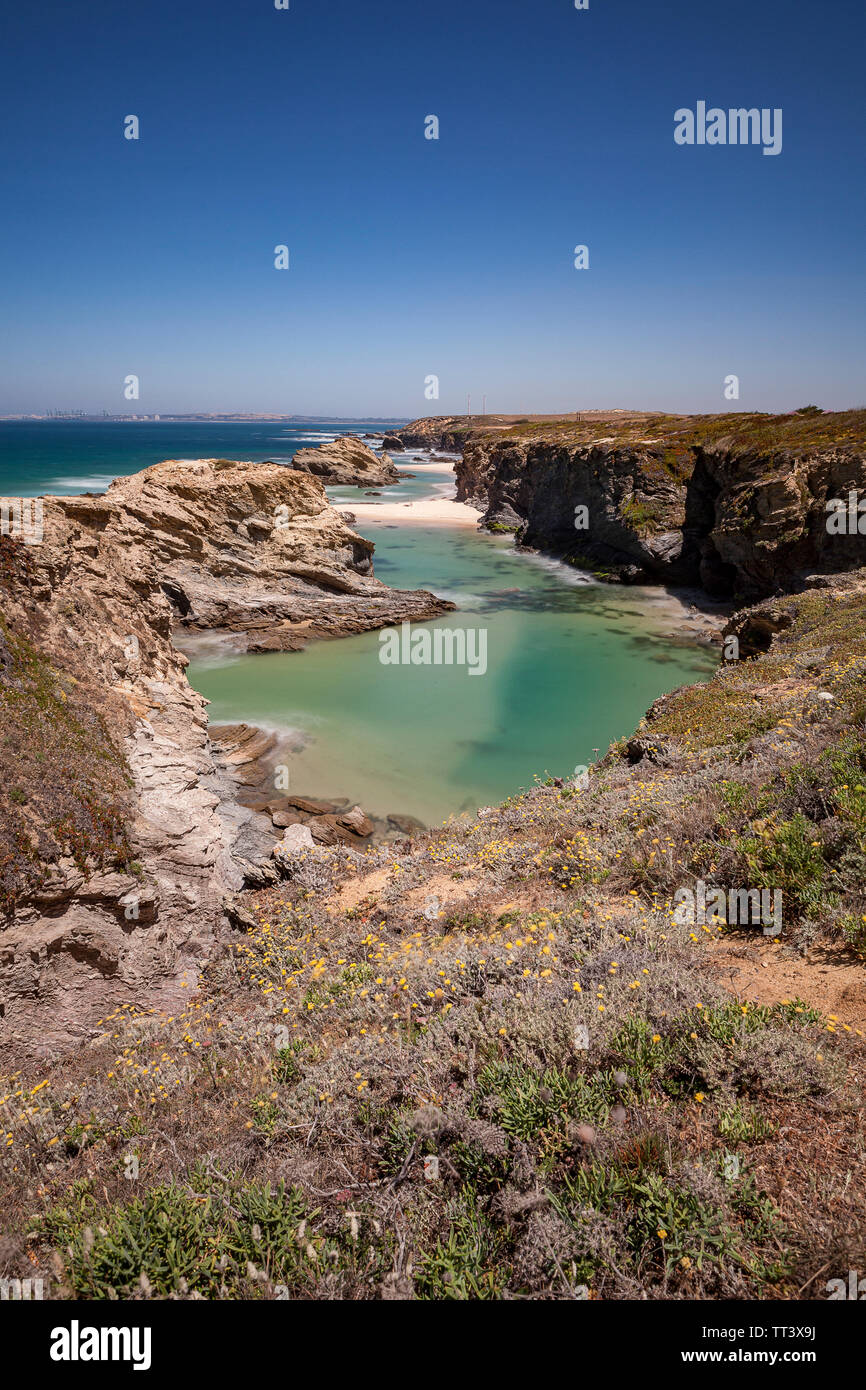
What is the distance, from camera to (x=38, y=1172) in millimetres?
4621

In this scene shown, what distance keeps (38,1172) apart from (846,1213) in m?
5.49

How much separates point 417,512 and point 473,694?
52462 mm

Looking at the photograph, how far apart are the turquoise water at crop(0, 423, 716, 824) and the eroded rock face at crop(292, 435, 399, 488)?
58160 millimetres

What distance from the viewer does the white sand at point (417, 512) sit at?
66500 millimetres

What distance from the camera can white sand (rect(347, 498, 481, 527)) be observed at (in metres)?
66.5

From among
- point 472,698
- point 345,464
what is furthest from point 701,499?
point 345,464

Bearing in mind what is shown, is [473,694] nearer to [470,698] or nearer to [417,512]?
[470,698]

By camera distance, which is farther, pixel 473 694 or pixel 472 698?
pixel 473 694

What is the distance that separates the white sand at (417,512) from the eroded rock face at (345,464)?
63.0ft

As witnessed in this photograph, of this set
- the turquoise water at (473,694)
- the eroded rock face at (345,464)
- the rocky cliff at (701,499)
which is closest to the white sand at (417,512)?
the rocky cliff at (701,499)

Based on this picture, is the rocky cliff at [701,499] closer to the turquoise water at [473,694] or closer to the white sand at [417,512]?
the turquoise water at [473,694]

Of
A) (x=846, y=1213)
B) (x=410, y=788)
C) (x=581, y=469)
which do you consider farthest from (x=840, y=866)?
(x=581, y=469)

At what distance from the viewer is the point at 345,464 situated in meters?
93.2
